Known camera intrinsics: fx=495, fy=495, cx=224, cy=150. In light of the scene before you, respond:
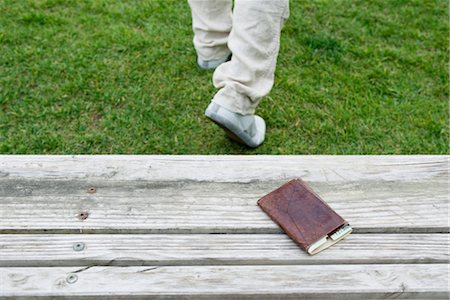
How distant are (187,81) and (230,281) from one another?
1.62 metres

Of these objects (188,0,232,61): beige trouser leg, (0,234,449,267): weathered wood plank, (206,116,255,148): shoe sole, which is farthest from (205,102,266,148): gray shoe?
(0,234,449,267): weathered wood plank

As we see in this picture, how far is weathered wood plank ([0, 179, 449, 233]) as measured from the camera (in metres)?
1.31

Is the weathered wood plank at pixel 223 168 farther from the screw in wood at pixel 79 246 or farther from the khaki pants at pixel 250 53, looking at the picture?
the khaki pants at pixel 250 53

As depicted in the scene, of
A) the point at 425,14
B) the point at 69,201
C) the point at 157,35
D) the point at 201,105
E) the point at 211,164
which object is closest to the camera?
the point at 69,201

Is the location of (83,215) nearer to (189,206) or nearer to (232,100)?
(189,206)

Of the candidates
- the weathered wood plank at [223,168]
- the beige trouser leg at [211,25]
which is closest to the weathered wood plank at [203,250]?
the weathered wood plank at [223,168]

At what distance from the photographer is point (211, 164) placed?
153 cm

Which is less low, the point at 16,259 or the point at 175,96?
the point at 16,259

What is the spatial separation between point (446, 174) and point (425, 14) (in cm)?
210

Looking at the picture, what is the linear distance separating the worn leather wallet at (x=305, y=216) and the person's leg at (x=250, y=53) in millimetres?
558

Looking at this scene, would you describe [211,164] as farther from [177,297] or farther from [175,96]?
[175,96]

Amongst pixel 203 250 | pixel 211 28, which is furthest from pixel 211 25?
pixel 203 250

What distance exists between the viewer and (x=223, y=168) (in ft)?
4.96

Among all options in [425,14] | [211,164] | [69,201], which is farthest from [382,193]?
[425,14]
